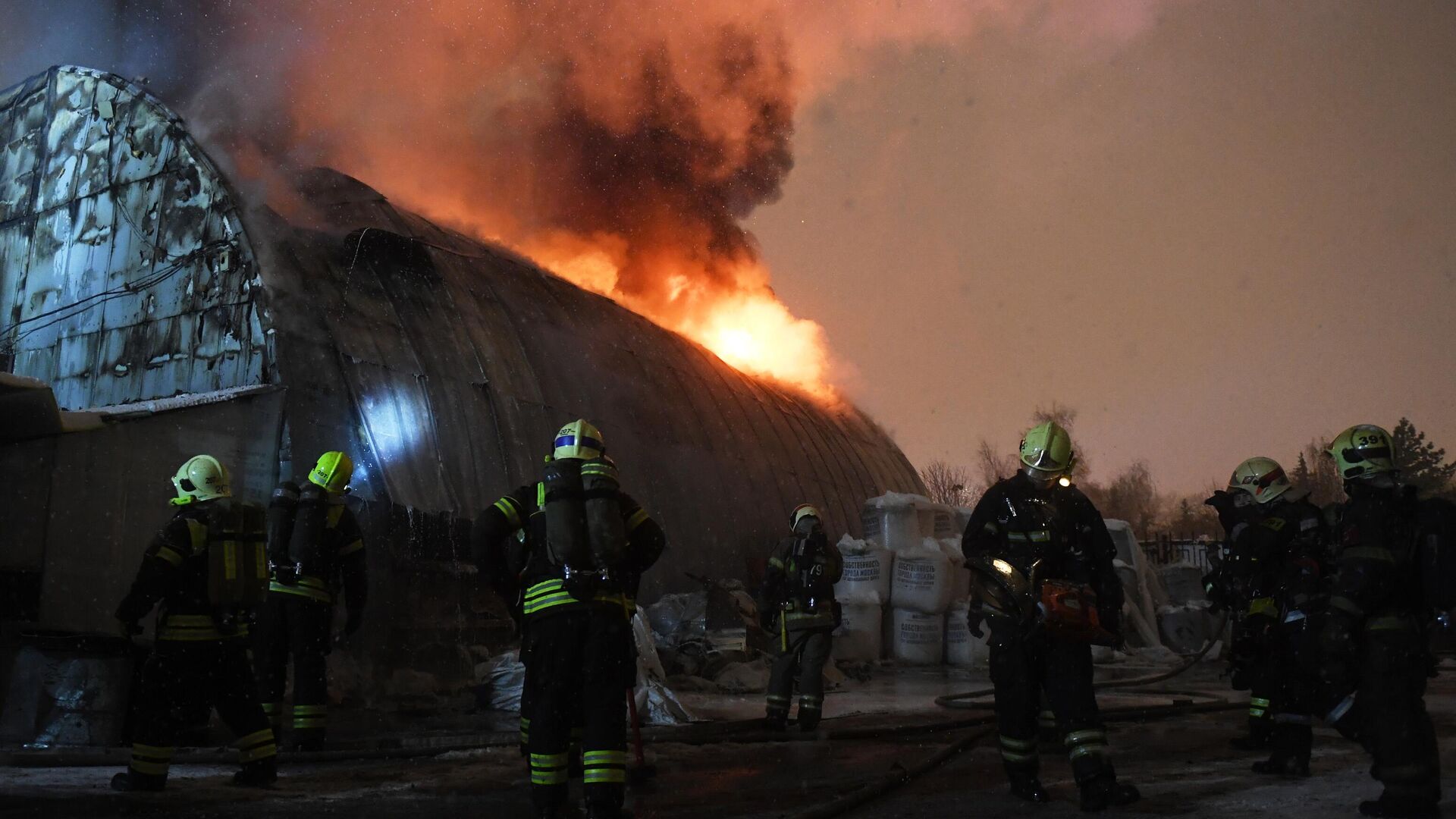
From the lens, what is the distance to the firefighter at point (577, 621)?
4070mm

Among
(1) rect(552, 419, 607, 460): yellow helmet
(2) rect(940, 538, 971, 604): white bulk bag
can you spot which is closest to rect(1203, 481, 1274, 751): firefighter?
(1) rect(552, 419, 607, 460): yellow helmet

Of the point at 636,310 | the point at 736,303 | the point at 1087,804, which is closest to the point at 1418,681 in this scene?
the point at 1087,804

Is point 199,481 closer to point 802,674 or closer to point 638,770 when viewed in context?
point 638,770

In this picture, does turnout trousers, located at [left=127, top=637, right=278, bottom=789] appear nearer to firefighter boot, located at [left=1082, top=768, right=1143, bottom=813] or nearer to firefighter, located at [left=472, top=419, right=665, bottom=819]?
firefighter, located at [left=472, top=419, right=665, bottom=819]

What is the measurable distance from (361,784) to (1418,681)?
175 inches

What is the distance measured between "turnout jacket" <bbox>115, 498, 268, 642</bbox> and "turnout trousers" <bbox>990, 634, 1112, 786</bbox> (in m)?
3.44

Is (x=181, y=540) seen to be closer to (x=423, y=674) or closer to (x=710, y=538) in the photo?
(x=423, y=674)

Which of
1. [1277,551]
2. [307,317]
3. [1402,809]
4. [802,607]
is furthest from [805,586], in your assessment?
[307,317]

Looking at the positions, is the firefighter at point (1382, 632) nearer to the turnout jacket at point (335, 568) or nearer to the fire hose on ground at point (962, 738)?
the fire hose on ground at point (962, 738)

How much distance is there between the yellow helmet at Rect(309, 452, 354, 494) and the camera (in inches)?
255

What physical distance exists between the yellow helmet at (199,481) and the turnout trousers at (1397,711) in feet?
16.4

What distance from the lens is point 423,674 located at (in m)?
9.23

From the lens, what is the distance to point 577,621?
13.8ft

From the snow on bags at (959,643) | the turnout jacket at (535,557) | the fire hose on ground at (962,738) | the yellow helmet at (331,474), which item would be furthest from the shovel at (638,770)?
the snow on bags at (959,643)
